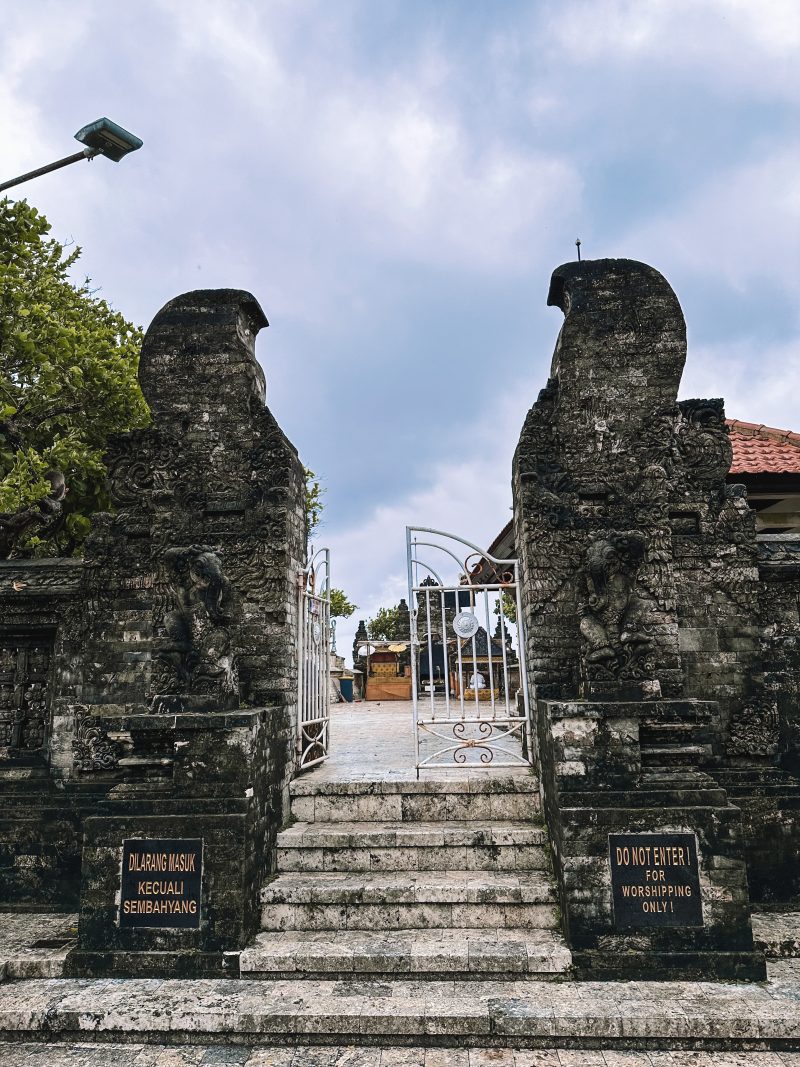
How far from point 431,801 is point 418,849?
43 cm

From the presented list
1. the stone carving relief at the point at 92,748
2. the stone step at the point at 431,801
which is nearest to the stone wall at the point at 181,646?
the stone carving relief at the point at 92,748

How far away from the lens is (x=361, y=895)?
4523 mm

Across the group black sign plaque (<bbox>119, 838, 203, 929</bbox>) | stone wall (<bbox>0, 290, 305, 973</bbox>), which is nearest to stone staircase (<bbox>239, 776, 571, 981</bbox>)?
stone wall (<bbox>0, 290, 305, 973</bbox>)

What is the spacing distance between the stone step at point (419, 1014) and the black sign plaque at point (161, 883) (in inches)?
14.3

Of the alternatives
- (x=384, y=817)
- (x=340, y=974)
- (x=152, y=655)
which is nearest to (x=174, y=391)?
(x=152, y=655)

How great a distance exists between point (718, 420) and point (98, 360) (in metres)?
7.11

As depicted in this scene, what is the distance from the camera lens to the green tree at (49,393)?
736cm

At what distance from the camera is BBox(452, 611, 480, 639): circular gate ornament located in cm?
591

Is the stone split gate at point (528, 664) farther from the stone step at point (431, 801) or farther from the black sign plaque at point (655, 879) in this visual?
the stone step at point (431, 801)

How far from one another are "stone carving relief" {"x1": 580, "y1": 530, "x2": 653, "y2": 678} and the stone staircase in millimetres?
1219

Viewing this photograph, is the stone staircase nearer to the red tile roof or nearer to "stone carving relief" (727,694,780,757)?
"stone carving relief" (727,694,780,757)

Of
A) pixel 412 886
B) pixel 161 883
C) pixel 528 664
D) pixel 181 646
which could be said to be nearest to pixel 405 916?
pixel 412 886

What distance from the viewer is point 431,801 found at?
5.25 meters

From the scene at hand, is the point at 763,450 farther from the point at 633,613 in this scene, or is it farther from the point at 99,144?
the point at 99,144
